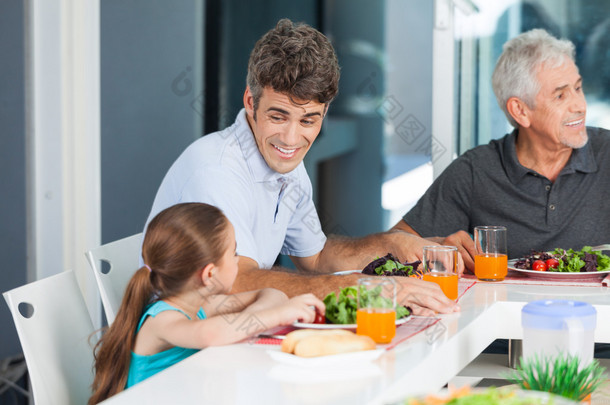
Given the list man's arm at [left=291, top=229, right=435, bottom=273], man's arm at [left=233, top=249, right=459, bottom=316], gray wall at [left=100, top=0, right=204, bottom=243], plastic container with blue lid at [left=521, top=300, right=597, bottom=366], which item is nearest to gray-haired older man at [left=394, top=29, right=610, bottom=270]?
man's arm at [left=291, top=229, right=435, bottom=273]

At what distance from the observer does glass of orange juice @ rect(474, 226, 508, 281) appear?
1905mm

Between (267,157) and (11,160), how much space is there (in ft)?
4.70

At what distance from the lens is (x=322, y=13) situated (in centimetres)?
514

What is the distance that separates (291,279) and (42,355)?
1.67 feet

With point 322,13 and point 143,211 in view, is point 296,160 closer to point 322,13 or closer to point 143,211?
point 143,211

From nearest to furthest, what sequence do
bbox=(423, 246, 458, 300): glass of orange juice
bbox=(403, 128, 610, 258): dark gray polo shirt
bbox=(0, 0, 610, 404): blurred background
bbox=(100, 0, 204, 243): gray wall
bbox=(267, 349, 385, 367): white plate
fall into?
bbox=(267, 349, 385, 367): white plate
bbox=(423, 246, 458, 300): glass of orange juice
bbox=(403, 128, 610, 258): dark gray polo shirt
bbox=(0, 0, 610, 404): blurred background
bbox=(100, 0, 204, 243): gray wall

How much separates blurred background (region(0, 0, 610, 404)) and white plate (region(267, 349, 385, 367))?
6.63 feet

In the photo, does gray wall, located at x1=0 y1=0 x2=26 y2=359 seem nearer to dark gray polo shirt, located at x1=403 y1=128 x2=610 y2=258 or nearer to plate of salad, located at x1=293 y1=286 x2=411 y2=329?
dark gray polo shirt, located at x1=403 y1=128 x2=610 y2=258

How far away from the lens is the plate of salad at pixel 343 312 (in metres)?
1.35

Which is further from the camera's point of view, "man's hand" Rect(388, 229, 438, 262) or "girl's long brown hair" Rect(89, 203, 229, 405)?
"man's hand" Rect(388, 229, 438, 262)

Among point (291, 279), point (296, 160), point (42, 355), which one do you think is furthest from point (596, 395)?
point (42, 355)

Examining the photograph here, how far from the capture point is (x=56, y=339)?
5.09ft

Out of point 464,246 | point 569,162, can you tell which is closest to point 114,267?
point 464,246

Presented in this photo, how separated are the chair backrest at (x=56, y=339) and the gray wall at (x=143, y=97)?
1.75 metres
